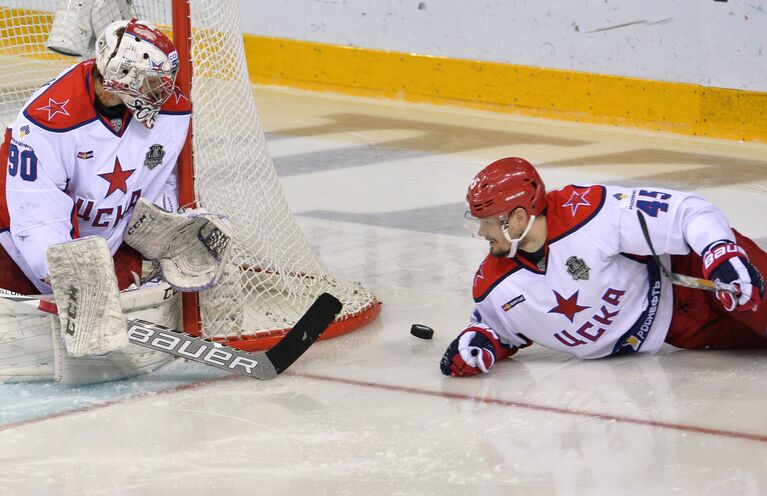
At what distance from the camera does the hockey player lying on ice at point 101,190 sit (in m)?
3.47

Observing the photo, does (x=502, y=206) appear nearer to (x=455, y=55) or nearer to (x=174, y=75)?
(x=174, y=75)

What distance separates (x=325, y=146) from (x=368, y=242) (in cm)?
192

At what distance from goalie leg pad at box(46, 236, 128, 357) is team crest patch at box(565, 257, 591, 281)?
1130mm

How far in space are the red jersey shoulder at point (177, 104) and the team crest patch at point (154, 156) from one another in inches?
4.0

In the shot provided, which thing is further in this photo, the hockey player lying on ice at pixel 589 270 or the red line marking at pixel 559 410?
the hockey player lying on ice at pixel 589 270

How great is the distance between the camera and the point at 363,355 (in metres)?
3.94

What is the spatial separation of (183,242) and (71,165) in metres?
0.41

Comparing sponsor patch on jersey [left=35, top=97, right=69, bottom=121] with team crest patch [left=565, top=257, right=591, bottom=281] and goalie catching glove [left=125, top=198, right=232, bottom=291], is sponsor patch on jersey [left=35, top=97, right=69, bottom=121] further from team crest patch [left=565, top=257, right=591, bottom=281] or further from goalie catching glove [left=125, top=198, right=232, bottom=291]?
team crest patch [left=565, top=257, right=591, bottom=281]

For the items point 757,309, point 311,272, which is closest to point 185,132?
point 311,272

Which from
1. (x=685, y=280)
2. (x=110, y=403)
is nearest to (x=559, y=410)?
(x=685, y=280)

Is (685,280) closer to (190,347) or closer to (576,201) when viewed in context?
(576,201)

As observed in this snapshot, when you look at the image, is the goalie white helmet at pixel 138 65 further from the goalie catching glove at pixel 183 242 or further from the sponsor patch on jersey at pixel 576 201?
the sponsor patch on jersey at pixel 576 201

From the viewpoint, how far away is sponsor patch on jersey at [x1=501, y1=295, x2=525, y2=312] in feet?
11.8

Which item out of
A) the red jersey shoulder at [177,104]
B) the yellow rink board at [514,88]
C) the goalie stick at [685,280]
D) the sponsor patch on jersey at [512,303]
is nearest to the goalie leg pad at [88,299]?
the red jersey shoulder at [177,104]
